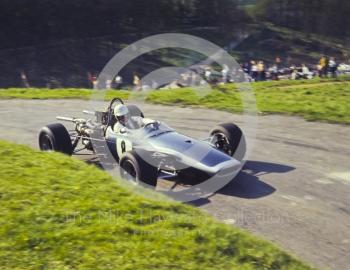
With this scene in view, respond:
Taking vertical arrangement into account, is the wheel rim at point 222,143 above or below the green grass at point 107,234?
above

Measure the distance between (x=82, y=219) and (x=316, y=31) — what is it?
68.7 m

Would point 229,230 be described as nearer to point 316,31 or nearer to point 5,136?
point 5,136

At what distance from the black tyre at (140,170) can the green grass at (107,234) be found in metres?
1.07

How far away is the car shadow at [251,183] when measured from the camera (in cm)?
964

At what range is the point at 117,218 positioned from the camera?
277 inches

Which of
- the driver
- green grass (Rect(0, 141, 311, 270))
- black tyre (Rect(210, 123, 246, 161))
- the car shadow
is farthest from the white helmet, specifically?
green grass (Rect(0, 141, 311, 270))

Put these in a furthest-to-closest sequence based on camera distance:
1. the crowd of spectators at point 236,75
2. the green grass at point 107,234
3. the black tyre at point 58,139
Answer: the crowd of spectators at point 236,75 → the black tyre at point 58,139 → the green grass at point 107,234

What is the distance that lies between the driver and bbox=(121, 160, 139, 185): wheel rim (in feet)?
3.90

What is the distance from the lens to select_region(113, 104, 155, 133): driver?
416 inches

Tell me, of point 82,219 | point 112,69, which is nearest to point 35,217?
point 82,219

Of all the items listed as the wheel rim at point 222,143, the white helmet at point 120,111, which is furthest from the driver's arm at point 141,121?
the wheel rim at point 222,143

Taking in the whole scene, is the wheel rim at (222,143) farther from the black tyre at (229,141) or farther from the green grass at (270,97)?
the green grass at (270,97)

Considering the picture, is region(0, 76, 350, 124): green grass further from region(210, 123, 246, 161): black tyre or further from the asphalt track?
region(210, 123, 246, 161): black tyre

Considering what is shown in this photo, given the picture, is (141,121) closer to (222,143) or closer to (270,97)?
(222,143)
